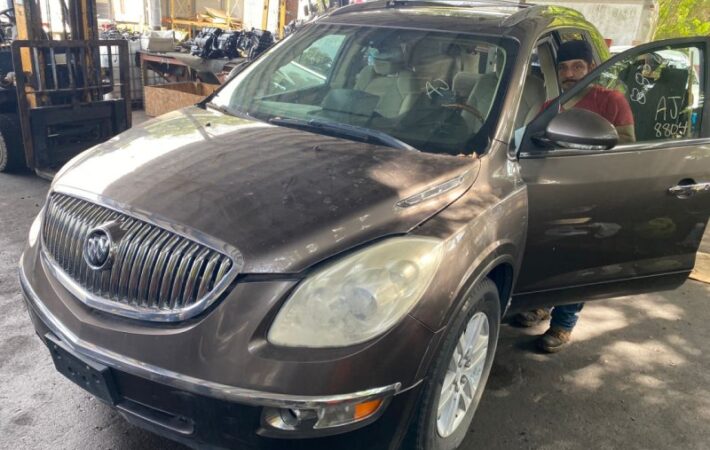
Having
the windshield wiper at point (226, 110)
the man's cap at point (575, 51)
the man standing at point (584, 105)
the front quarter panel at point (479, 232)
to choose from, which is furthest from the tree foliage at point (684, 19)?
the windshield wiper at point (226, 110)

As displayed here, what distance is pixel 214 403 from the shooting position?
183 centimetres

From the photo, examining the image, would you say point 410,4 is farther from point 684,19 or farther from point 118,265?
point 684,19

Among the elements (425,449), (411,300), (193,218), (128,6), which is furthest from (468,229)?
(128,6)

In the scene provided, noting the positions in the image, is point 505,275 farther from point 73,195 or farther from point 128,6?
point 128,6

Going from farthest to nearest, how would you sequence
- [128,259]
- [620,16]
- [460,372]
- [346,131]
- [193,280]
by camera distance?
[620,16], [346,131], [460,372], [128,259], [193,280]

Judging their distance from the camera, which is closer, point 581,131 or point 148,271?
point 148,271

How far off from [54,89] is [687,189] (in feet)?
18.3

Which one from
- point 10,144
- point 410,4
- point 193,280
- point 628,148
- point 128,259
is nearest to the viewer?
point 193,280

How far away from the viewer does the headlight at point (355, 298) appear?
185cm

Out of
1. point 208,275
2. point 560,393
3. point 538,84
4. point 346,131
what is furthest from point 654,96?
point 208,275

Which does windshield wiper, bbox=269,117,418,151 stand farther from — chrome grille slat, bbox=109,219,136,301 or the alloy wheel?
chrome grille slat, bbox=109,219,136,301

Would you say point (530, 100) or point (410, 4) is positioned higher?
point (410, 4)

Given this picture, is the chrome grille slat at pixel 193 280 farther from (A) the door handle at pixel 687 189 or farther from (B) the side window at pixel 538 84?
(A) the door handle at pixel 687 189

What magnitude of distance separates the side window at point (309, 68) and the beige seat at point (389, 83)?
286 millimetres
